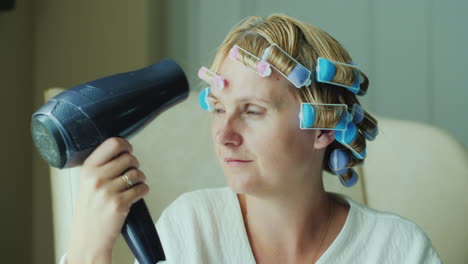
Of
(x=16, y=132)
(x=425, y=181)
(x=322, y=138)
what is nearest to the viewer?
(x=322, y=138)

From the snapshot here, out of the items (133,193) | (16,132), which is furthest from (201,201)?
(16,132)

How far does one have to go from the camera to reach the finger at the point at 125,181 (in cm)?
89

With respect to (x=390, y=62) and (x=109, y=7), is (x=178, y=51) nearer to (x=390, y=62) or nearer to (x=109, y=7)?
(x=109, y=7)

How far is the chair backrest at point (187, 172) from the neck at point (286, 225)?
0.26 meters

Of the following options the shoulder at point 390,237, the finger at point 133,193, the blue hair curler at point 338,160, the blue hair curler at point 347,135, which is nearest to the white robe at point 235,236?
the shoulder at point 390,237

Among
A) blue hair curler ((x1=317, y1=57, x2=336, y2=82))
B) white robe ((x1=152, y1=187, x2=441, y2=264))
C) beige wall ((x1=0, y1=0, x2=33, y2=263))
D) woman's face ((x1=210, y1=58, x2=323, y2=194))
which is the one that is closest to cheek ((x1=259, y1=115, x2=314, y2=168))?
woman's face ((x1=210, y1=58, x2=323, y2=194))

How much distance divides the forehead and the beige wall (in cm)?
117

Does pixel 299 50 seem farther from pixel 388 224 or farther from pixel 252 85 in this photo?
pixel 388 224

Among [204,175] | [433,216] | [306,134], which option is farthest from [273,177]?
[433,216]

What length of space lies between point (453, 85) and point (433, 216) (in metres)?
0.69

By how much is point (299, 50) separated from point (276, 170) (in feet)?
0.81

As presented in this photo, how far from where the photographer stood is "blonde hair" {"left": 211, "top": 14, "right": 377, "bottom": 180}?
1.13 meters

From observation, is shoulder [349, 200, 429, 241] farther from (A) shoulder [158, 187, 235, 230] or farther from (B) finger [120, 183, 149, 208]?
(B) finger [120, 183, 149, 208]

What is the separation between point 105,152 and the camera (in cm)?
88
